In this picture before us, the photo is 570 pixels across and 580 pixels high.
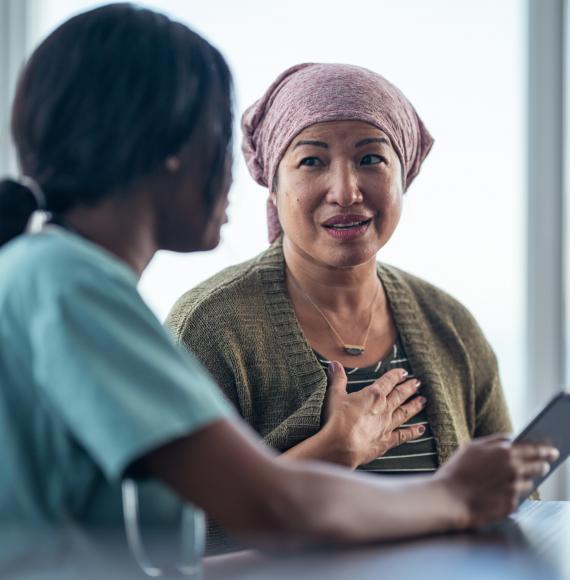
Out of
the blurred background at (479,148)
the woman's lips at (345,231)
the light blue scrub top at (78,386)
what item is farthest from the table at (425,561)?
the blurred background at (479,148)

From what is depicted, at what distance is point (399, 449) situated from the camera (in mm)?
1567

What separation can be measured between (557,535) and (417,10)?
5.43 feet

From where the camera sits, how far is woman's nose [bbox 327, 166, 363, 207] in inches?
62.1

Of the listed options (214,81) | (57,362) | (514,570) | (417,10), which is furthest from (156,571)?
(417,10)

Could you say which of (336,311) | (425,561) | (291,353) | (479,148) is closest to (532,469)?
(425,561)

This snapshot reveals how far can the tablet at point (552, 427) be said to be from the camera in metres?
1.02

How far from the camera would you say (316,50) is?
2.34m

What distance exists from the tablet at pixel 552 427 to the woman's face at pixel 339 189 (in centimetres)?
61

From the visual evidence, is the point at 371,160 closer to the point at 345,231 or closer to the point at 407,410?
the point at 345,231

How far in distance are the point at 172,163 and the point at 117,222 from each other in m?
0.08

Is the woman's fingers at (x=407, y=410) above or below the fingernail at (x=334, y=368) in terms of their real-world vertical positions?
below

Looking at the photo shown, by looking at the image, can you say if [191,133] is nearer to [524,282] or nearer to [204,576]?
[204,576]

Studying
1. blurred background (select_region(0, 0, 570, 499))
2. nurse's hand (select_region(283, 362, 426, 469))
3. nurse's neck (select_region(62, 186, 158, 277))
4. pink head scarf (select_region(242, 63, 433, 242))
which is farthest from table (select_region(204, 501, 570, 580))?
blurred background (select_region(0, 0, 570, 499))

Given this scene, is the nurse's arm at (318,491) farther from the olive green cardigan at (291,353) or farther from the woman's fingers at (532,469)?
the olive green cardigan at (291,353)
